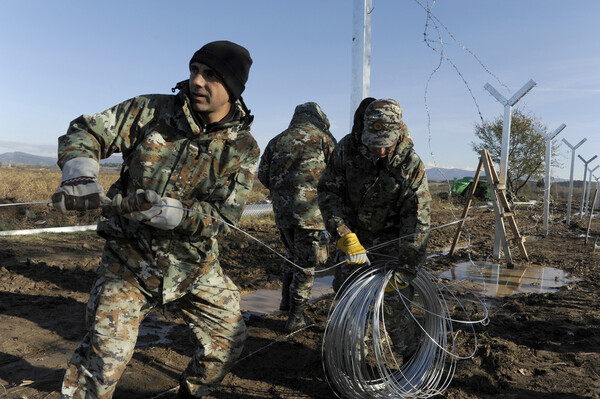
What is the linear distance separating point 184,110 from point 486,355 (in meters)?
3.25

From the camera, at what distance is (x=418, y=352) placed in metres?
3.68

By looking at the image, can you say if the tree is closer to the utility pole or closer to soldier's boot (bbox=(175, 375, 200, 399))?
the utility pole

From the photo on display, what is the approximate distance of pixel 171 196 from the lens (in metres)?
2.45

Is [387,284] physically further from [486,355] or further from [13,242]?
[13,242]

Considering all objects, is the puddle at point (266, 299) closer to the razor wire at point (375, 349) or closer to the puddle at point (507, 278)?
the razor wire at point (375, 349)

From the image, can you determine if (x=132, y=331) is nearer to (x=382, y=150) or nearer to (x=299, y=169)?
(x=382, y=150)

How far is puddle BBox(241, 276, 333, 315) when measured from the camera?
5359 mm

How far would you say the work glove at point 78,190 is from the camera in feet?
6.48

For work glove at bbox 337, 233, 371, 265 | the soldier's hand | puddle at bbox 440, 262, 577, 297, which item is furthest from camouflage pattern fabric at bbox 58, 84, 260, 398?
puddle at bbox 440, 262, 577, 297

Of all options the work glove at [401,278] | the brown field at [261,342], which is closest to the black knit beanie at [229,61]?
the brown field at [261,342]

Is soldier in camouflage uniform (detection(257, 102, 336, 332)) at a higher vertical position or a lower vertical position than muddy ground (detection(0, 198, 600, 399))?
higher

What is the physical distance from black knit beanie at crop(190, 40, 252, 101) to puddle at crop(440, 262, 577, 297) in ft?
17.0

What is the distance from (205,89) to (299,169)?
214 centimetres

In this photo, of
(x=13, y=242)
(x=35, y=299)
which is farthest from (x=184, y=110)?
(x=13, y=242)
